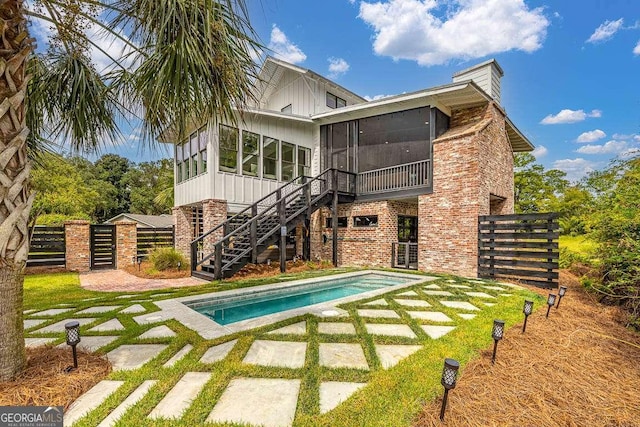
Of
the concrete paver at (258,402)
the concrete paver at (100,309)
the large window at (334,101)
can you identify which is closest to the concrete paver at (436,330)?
the concrete paver at (258,402)

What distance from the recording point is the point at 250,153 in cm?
1129

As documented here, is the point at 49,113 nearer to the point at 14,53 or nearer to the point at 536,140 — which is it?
the point at 14,53

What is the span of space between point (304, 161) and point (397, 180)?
14.6ft

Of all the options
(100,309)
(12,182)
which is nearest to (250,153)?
(100,309)

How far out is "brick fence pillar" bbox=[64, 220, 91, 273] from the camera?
1008 cm

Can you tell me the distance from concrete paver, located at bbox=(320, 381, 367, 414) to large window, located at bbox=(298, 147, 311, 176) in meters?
10.9

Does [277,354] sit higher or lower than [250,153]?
lower

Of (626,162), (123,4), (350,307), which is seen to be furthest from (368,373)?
(626,162)

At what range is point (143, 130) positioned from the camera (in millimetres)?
2896

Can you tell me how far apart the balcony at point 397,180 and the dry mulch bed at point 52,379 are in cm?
957

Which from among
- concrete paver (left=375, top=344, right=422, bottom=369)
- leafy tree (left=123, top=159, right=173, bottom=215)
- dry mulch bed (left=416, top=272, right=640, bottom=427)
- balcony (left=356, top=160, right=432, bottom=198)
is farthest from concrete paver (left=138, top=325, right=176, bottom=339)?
leafy tree (left=123, top=159, right=173, bottom=215)

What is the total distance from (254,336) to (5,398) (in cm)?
212

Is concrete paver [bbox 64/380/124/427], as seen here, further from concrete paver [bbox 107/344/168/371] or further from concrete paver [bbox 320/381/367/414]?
concrete paver [bbox 320/381/367/414]

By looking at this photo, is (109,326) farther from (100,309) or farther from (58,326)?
(100,309)
